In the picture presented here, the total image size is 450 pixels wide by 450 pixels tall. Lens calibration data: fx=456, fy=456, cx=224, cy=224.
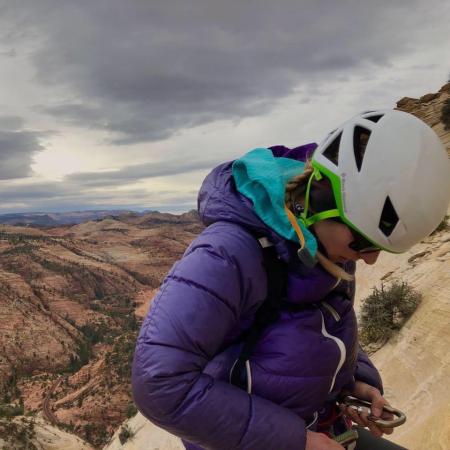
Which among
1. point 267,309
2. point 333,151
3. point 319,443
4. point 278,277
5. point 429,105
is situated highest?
point 429,105

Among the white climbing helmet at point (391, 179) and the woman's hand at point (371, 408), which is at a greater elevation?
the white climbing helmet at point (391, 179)

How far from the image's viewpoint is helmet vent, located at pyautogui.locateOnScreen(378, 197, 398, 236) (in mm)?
1349

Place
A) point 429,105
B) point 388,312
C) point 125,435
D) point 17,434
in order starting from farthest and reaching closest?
1. point 429,105
2. point 125,435
3. point 17,434
4. point 388,312

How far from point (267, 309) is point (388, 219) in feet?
1.52

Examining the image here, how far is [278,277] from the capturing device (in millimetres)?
1389

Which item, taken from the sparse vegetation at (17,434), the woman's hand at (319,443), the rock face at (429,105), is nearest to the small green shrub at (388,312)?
the woman's hand at (319,443)

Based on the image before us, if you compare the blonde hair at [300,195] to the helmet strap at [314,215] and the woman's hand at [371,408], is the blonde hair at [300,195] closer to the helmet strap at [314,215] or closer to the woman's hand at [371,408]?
the helmet strap at [314,215]

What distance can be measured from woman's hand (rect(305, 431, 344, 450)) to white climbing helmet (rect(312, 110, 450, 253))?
63 cm

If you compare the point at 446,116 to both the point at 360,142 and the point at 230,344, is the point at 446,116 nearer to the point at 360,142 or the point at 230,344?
the point at 360,142

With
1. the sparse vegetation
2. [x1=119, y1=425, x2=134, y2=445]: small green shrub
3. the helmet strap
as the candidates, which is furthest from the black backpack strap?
[x1=119, y1=425, x2=134, y2=445]: small green shrub

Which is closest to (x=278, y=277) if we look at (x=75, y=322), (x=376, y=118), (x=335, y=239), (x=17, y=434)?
(x=335, y=239)

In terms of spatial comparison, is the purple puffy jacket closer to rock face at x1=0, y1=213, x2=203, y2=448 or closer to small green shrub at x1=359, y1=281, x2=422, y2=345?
small green shrub at x1=359, y1=281, x2=422, y2=345

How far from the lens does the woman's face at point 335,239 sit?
1434mm

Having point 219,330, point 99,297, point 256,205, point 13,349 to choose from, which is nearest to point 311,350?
point 219,330
